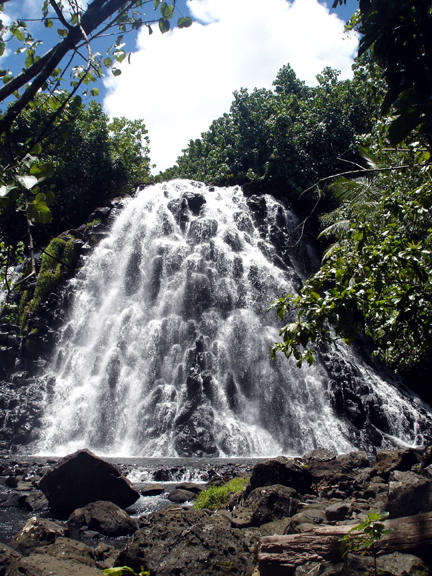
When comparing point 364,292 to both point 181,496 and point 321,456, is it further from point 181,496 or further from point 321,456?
point 321,456

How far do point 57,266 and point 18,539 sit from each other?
1897 centimetres

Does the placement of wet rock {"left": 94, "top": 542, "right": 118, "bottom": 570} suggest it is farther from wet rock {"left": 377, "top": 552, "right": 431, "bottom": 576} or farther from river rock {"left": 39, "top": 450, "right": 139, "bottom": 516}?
wet rock {"left": 377, "top": 552, "right": 431, "bottom": 576}

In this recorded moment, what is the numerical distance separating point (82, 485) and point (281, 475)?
394cm

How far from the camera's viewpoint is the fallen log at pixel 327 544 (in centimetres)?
340

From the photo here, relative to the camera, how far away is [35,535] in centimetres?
607

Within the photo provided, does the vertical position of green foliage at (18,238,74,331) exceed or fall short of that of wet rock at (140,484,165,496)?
it exceeds it

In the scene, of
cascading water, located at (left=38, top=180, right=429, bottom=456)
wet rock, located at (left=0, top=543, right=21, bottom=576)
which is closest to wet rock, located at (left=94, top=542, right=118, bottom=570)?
wet rock, located at (left=0, top=543, right=21, bottom=576)

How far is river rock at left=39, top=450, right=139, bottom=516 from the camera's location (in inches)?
322

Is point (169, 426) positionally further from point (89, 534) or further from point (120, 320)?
point (89, 534)

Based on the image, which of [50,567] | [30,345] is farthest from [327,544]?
[30,345]

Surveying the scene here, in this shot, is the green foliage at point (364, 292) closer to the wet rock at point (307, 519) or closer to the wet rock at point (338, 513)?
the wet rock at point (307, 519)

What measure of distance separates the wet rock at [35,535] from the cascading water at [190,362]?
7.89m

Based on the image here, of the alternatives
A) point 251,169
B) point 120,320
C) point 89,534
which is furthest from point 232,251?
point 89,534

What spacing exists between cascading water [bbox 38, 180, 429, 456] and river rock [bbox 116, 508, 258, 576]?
8.80 m
